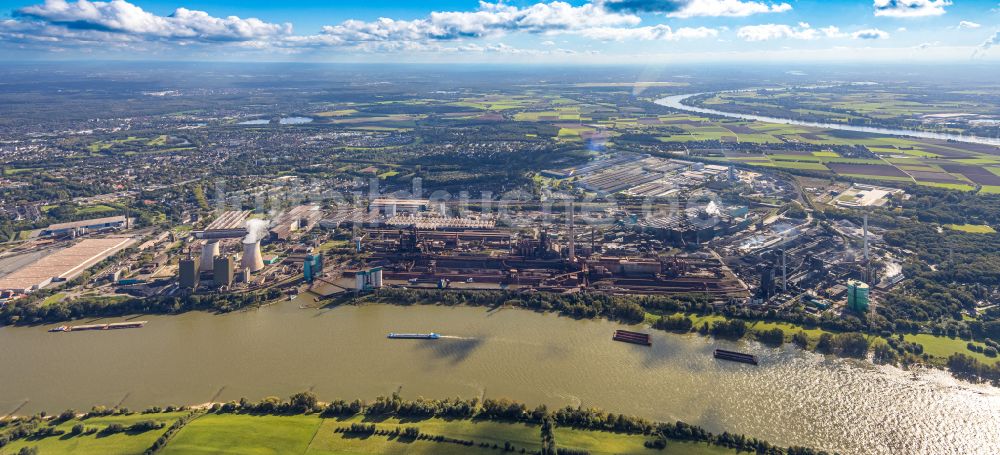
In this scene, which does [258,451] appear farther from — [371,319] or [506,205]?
[506,205]

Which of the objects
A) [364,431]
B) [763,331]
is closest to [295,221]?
[364,431]

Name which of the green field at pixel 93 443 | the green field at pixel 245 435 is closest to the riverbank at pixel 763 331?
the green field at pixel 245 435

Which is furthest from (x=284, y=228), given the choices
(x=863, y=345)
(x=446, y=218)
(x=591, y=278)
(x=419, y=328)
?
(x=863, y=345)

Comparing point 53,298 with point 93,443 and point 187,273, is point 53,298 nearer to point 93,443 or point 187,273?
point 187,273

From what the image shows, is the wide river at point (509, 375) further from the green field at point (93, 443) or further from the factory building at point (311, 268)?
the factory building at point (311, 268)

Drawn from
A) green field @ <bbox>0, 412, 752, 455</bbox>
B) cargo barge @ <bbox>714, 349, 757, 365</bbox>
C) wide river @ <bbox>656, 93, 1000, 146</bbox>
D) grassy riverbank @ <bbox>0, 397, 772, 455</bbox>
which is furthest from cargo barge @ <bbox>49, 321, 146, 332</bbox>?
wide river @ <bbox>656, 93, 1000, 146</bbox>
